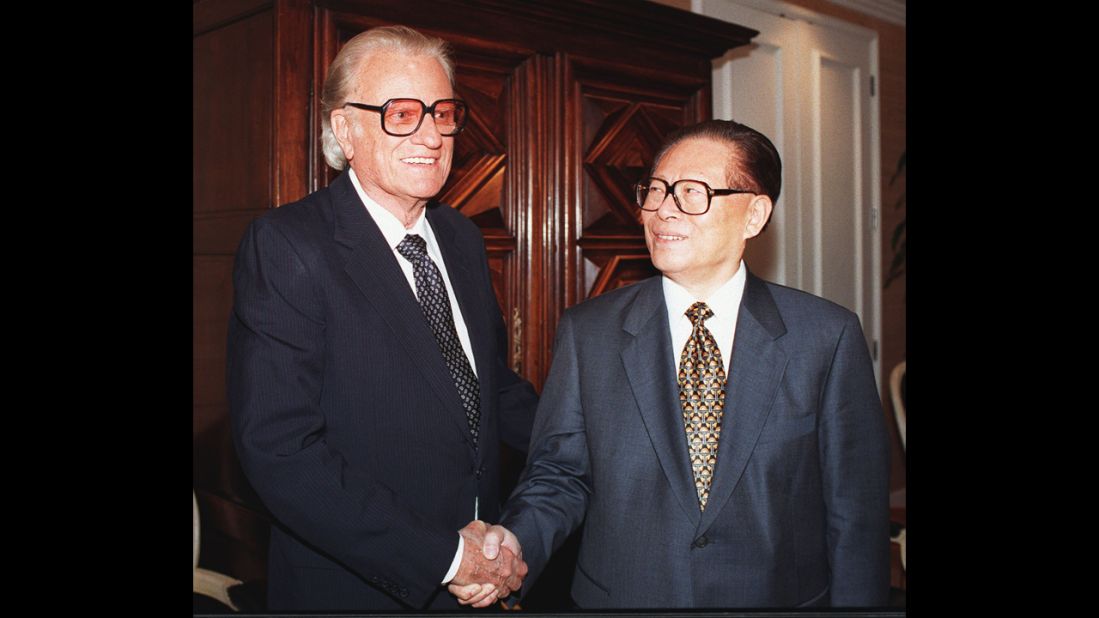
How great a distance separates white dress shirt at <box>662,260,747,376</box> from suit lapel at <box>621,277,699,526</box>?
0.7 inches

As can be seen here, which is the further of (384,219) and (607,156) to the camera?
(607,156)

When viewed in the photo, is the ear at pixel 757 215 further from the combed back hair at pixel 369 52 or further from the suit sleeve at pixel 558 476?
the combed back hair at pixel 369 52

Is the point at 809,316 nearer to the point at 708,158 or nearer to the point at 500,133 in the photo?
the point at 708,158

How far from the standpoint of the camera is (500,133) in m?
1.81

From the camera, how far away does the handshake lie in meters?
1.37

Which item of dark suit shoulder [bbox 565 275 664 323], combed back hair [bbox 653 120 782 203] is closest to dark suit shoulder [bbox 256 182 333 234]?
dark suit shoulder [bbox 565 275 664 323]

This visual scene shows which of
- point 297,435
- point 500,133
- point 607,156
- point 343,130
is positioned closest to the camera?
point 297,435

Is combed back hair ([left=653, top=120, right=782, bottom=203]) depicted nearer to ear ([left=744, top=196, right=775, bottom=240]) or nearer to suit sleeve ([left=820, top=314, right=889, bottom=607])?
ear ([left=744, top=196, right=775, bottom=240])

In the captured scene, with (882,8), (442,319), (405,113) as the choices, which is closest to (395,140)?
(405,113)

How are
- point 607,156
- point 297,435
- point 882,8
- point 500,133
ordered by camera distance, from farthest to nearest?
point 882,8 < point 607,156 < point 500,133 < point 297,435

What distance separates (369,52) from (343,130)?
0.45ft
